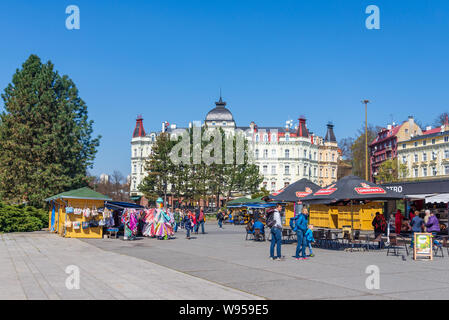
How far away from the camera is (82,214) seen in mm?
25844

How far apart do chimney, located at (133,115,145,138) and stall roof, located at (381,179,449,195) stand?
72043 mm

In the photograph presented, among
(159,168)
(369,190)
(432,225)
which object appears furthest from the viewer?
(159,168)

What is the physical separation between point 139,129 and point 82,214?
7546cm

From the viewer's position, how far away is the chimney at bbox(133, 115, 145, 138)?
99.6 meters

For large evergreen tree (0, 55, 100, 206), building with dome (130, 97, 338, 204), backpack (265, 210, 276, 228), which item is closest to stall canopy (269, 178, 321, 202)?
backpack (265, 210, 276, 228)

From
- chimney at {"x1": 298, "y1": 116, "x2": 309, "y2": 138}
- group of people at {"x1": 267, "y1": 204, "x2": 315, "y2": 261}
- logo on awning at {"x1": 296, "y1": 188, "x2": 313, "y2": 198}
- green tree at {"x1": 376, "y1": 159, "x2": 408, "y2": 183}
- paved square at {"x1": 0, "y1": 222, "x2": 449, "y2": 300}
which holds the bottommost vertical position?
paved square at {"x1": 0, "y1": 222, "x2": 449, "y2": 300}

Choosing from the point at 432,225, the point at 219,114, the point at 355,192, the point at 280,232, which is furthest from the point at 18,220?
the point at 219,114

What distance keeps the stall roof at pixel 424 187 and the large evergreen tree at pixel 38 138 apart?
945 inches

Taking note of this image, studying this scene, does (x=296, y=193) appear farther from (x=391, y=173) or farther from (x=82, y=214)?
(x=391, y=173)

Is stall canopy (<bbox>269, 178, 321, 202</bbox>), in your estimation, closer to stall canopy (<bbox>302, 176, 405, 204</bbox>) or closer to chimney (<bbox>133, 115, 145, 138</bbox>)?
stall canopy (<bbox>302, 176, 405, 204</bbox>)

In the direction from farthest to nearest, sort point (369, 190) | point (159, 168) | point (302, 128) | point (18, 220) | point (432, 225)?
point (302, 128) < point (159, 168) < point (18, 220) < point (369, 190) < point (432, 225)

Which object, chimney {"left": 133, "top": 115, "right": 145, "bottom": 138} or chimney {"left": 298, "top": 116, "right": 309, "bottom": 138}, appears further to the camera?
chimney {"left": 133, "top": 115, "right": 145, "bottom": 138}
